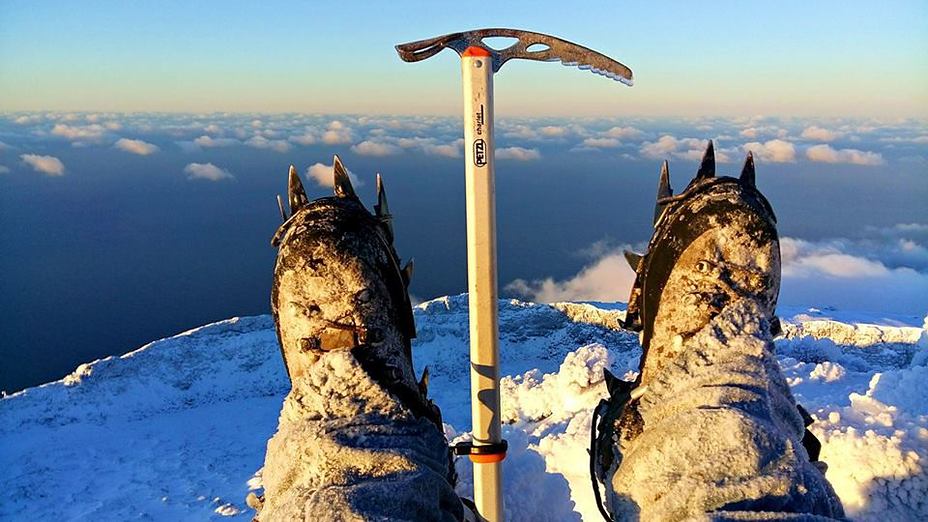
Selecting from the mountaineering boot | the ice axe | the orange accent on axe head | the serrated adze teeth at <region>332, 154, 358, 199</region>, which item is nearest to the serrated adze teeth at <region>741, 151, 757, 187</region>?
the mountaineering boot

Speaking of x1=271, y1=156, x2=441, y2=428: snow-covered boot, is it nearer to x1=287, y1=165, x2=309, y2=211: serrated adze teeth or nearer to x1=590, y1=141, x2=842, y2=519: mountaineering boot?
x1=287, y1=165, x2=309, y2=211: serrated adze teeth

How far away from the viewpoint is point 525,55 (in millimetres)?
2117

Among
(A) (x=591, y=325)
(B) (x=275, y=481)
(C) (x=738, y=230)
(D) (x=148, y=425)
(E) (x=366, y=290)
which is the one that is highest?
(C) (x=738, y=230)

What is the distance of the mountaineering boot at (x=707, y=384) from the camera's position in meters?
1.36

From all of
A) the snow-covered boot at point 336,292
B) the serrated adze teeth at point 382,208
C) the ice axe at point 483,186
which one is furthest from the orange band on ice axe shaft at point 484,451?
the serrated adze teeth at point 382,208

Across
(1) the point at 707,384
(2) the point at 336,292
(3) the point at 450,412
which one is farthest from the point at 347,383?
(3) the point at 450,412

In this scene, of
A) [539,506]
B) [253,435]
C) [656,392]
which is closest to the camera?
[656,392]

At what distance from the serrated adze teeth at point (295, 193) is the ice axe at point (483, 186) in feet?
1.69

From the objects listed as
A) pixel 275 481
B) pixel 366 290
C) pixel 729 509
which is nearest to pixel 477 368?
pixel 366 290

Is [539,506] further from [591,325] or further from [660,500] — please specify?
[591,325]

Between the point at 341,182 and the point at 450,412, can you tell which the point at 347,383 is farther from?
the point at 450,412

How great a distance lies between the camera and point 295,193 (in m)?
2.04

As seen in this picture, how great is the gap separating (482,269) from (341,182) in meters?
0.53

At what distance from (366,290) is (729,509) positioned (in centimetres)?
114
